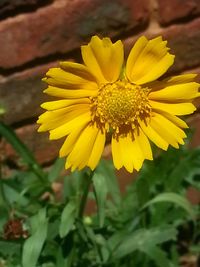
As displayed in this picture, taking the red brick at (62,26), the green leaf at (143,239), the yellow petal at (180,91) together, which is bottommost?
the green leaf at (143,239)

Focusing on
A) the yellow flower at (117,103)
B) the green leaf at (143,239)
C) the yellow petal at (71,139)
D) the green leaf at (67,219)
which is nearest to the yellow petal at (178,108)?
the yellow flower at (117,103)

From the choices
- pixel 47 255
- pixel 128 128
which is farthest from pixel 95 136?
pixel 47 255

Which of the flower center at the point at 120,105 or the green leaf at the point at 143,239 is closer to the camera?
the flower center at the point at 120,105

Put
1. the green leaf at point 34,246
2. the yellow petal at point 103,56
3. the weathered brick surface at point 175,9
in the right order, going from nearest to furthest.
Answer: the yellow petal at point 103,56 → the green leaf at point 34,246 → the weathered brick surface at point 175,9

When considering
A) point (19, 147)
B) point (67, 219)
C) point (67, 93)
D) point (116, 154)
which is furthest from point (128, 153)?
point (19, 147)

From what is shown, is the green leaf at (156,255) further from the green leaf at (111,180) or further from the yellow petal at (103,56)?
the yellow petal at (103,56)

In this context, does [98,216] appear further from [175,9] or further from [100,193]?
[175,9]

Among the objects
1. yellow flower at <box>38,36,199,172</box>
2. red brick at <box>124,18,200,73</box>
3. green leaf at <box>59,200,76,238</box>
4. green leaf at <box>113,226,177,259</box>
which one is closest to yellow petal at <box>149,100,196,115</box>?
yellow flower at <box>38,36,199,172</box>
